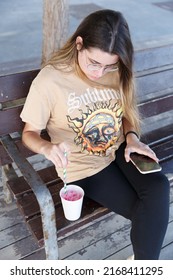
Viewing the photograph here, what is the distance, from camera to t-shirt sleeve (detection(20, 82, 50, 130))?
1.65m

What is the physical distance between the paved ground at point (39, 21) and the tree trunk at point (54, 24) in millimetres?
2417

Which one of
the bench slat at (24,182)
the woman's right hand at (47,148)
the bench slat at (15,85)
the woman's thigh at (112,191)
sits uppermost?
the bench slat at (15,85)

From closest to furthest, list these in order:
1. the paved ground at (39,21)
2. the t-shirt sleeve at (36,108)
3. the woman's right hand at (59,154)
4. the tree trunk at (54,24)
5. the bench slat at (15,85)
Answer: the woman's right hand at (59,154), the t-shirt sleeve at (36,108), the bench slat at (15,85), the tree trunk at (54,24), the paved ground at (39,21)

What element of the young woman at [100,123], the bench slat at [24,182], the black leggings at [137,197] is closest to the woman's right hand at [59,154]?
the young woman at [100,123]

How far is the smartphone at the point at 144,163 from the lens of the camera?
1.66 m

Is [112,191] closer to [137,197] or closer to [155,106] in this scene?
[137,197]

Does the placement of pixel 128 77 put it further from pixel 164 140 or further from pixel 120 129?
pixel 164 140

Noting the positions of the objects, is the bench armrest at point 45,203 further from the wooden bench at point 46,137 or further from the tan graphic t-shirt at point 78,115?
the tan graphic t-shirt at point 78,115

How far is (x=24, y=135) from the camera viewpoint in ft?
5.60

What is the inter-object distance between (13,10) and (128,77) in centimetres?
664

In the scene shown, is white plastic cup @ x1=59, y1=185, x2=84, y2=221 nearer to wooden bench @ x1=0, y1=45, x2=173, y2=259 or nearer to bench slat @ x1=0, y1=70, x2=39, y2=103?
wooden bench @ x1=0, y1=45, x2=173, y2=259

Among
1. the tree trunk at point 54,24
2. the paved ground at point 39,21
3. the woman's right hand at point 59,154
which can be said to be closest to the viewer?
the woman's right hand at point 59,154

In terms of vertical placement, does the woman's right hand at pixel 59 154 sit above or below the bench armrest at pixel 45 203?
above
